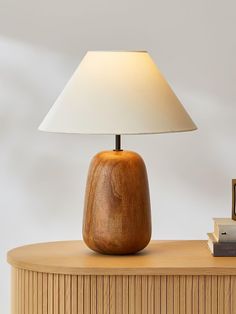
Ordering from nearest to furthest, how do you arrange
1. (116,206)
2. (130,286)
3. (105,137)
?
(130,286), (116,206), (105,137)

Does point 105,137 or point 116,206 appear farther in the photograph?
point 105,137

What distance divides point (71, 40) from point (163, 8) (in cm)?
33

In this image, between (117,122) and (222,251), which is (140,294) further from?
(117,122)

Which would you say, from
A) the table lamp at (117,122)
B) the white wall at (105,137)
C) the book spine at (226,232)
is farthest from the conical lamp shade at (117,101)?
the white wall at (105,137)

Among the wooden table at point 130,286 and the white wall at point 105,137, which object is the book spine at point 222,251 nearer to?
the wooden table at point 130,286

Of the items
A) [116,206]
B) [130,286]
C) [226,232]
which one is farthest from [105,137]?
[130,286]

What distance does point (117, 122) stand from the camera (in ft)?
7.67

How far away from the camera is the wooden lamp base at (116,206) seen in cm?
246

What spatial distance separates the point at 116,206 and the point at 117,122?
0.26 meters

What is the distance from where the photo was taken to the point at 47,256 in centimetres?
244

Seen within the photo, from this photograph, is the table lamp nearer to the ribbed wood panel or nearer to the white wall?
the ribbed wood panel

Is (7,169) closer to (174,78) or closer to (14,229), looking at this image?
(14,229)

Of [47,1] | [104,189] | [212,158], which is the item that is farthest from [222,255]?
[47,1]

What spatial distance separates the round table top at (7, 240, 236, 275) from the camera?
7.56 feet
